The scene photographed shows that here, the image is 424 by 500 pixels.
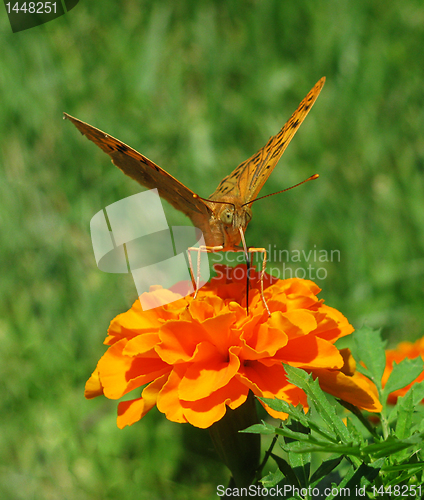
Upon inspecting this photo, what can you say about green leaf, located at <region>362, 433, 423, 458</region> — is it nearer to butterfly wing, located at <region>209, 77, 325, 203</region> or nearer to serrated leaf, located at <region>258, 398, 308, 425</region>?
serrated leaf, located at <region>258, 398, 308, 425</region>

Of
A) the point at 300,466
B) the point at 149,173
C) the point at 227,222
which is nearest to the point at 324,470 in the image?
the point at 300,466

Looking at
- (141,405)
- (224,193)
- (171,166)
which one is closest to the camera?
(141,405)

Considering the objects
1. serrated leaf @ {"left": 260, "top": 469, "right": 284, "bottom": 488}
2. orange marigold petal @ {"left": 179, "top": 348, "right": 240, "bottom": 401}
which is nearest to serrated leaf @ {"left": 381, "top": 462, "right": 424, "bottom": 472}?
serrated leaf @ {"left": 260, "top": 469, "right": 284, "bottom": 488}

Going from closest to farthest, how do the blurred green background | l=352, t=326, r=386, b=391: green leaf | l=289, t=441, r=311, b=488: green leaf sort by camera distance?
l=289, t=441, r=311, b=488: green leaf → l=352, t=326, r=386, b=391: green leaf → the blurred green background

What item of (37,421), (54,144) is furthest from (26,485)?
(54,144)

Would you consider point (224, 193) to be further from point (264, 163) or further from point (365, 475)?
point (365, 475)

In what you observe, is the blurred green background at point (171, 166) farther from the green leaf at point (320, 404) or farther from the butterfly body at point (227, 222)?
the green leaf at point (320, 404)

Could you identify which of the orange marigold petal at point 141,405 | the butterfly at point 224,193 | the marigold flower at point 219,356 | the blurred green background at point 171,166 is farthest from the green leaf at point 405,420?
the blurred green background at point 171,166
